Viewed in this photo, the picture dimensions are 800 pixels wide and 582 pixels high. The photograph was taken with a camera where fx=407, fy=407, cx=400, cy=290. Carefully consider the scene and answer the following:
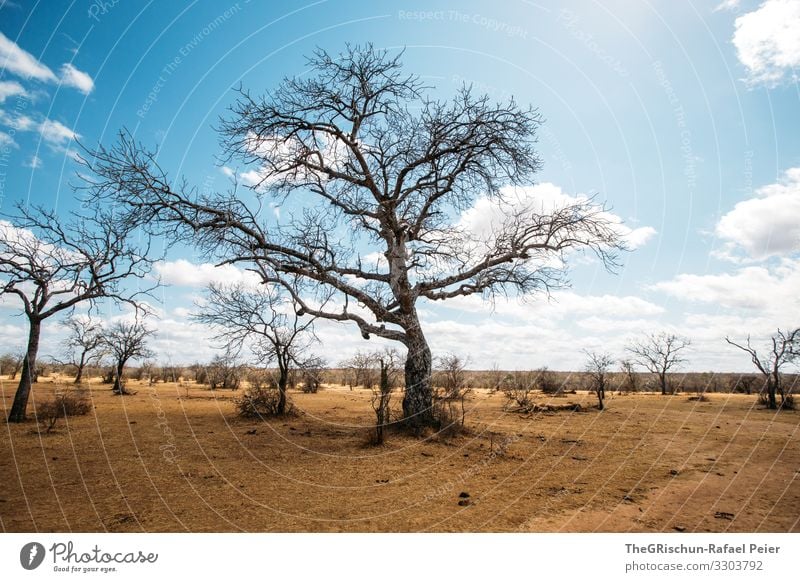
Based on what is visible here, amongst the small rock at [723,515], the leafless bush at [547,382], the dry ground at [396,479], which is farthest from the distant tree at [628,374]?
the small rock at [723,515]

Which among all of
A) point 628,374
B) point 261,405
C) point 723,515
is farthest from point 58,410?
point 628,374

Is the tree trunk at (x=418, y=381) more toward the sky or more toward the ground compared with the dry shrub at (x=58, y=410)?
more toward the sky

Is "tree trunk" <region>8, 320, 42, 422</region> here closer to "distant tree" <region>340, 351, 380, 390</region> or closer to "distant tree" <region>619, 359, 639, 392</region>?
"distant tree" <region>340, 351, 380, 390</region>

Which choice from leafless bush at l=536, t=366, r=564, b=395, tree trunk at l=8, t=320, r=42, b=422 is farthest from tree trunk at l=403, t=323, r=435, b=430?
leafless bush at l=536, t=366, r=564, b=395

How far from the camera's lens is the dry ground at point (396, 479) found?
5.11 metres

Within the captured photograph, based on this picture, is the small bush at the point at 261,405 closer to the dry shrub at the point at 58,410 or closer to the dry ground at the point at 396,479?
the dry ground at the point at 396,479

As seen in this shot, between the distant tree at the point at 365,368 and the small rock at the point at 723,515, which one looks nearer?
the small rock at the point at 723,515

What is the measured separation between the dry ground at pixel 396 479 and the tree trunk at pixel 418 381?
0.90 meters

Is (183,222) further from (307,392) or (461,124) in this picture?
(307,392)

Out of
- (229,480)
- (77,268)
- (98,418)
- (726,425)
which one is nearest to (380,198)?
(229,480)
